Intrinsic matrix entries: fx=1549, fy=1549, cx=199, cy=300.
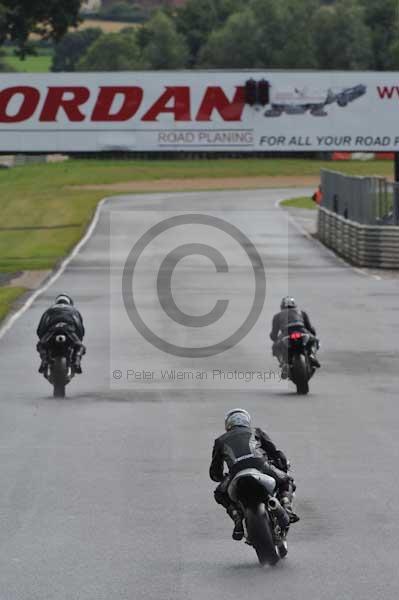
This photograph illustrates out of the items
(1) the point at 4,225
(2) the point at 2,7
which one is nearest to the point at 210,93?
(1) the point at 4,225

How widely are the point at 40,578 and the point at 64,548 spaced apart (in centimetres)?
100

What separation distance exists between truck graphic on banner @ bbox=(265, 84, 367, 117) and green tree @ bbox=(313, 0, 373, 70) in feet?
376

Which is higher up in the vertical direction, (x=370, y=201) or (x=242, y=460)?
(x=370, y=201)

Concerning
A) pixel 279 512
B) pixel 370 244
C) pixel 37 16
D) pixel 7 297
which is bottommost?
pixel 7 297

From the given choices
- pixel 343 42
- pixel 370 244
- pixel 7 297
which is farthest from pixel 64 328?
pixel 343 42

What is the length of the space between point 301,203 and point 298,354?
62431 millimetres

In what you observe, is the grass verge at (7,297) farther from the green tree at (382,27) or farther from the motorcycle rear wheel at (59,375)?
the green tree at (382,27)

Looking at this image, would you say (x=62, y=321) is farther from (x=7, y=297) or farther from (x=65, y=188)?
(x=65, y=188)

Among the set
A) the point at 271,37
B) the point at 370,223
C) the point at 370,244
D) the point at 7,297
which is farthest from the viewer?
the point at 271,37

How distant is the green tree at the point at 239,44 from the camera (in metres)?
164

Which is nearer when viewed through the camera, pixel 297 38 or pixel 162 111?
pixel 162 111

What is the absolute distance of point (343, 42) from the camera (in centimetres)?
16200

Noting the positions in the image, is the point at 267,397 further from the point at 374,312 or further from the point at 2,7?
the point at 2,7

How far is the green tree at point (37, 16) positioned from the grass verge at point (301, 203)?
80.7 ft
